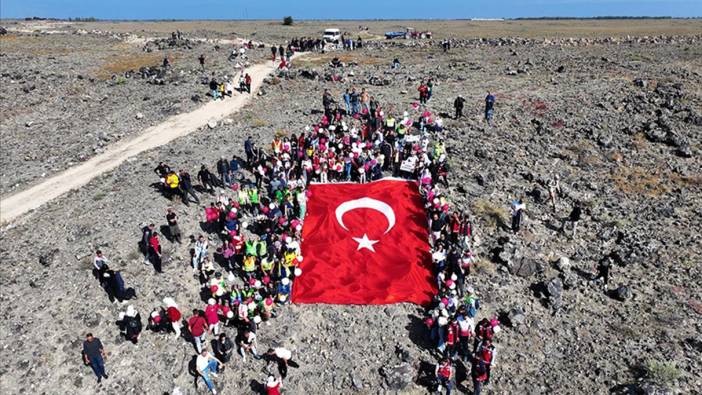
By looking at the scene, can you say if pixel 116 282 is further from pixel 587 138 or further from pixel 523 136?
pixel 587 138

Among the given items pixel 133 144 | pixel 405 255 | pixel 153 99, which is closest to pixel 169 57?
pixel 153 99

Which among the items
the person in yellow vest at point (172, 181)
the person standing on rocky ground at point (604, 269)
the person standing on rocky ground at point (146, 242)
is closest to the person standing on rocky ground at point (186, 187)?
the person in yellow vest at point (172, 181)

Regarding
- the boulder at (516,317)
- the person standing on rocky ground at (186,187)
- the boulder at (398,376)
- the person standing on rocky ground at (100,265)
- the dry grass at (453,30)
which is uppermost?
the dry grass at (453,30)

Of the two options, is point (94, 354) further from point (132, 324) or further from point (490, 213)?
point (490, 213)

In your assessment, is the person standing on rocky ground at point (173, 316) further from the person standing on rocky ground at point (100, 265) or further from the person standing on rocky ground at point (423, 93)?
the person standing on rocky ground at point (423, 93)

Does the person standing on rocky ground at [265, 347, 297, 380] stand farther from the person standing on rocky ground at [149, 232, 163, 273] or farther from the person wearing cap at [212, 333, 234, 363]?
the person standing on rocky ground at [149, 232, 163, 273]

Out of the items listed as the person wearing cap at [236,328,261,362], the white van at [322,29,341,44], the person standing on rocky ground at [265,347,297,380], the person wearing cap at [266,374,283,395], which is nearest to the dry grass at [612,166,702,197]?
the person standing on rocky ground at [265,347,297,380]
